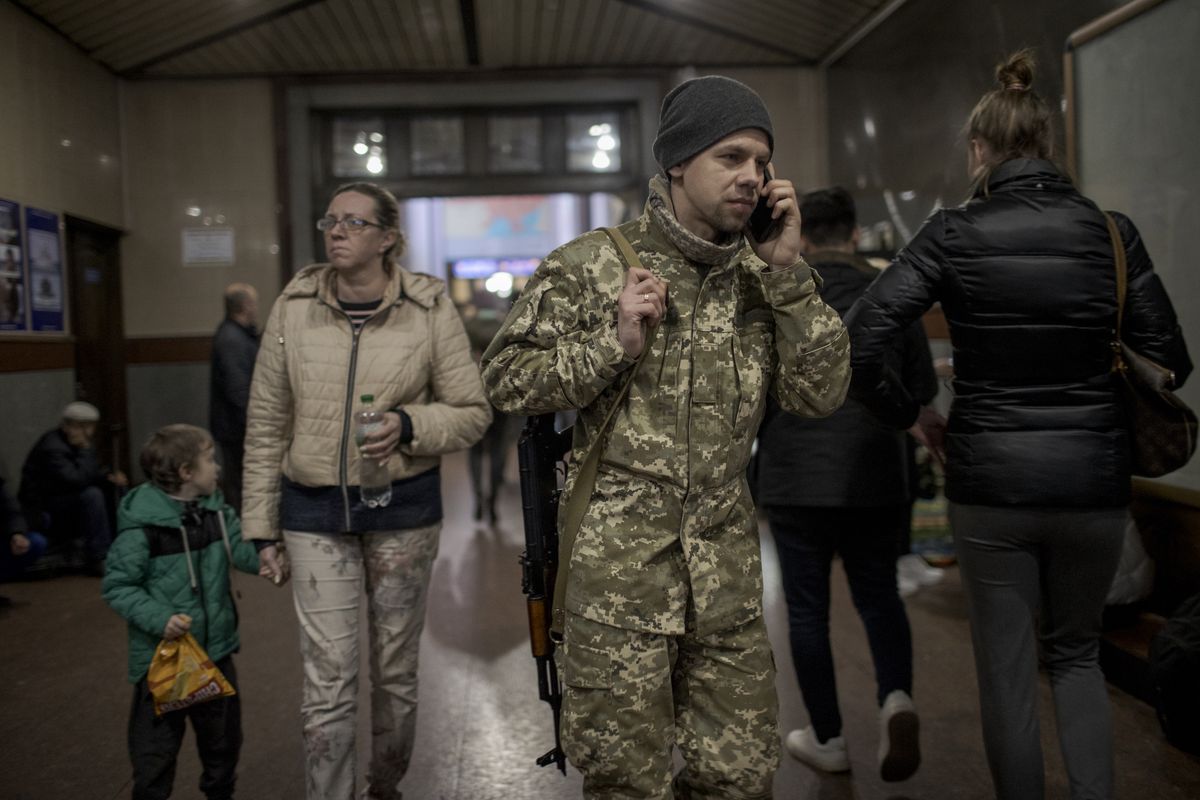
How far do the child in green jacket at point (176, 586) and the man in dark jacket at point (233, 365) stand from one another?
3679mm

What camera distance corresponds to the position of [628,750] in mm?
1808

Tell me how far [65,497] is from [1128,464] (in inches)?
216

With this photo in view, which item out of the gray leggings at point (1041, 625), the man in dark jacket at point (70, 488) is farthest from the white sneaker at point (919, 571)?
the man in dark jacket at point (70, 488)

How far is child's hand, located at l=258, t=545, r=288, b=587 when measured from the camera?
2.56 m

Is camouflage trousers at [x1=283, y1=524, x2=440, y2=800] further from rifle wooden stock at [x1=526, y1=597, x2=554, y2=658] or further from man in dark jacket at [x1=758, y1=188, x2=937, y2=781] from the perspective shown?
man in dark jacket at [x1=758, y1=188, x2=937, y2=781]

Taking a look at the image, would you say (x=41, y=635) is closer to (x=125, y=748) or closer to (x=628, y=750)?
(x=125, y=748)

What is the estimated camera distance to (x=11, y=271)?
600cm

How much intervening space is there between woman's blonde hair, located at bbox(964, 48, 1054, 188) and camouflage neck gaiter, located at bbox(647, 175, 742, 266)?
0.73 meters

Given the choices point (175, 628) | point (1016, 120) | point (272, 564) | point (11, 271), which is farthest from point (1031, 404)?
point (11, 271)

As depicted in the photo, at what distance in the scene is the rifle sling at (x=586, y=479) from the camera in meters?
1.84

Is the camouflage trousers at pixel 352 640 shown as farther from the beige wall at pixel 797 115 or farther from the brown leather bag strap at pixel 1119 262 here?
the beige wall at pixel 797 115

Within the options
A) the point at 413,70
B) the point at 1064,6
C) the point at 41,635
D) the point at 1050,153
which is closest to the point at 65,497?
the point at 41,635

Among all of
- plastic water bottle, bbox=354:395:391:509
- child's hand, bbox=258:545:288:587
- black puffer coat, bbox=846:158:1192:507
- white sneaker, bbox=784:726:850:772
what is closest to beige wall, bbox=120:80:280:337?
child's hand, bbox=258:545:288:587

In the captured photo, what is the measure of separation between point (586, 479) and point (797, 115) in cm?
732
